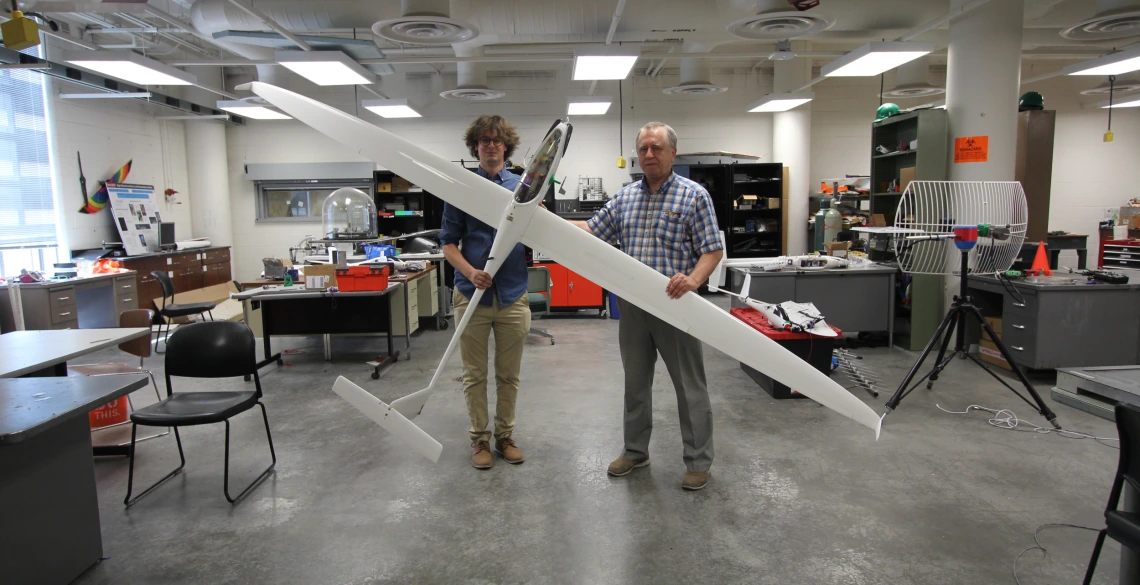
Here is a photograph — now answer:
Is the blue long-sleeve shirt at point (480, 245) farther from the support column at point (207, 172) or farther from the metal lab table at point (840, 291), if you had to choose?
the support column at point (207, 172)

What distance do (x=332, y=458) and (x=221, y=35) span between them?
4.46 m

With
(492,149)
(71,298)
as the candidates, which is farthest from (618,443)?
(71,298)

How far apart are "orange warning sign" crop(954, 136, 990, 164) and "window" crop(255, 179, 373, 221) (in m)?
7.68

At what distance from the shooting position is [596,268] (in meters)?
1.71

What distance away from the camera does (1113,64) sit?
488cm

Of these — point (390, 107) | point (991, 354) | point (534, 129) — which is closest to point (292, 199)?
point (390, 107)

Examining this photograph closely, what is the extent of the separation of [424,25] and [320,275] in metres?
2.18

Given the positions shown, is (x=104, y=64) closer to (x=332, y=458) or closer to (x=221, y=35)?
(x=221, y=35)

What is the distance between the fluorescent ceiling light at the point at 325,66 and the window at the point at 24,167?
3.04 m

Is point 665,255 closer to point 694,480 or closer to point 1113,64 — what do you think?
point 694,480

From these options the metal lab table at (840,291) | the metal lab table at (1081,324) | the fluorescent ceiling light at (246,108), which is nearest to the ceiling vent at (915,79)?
the metal lab table at (840,291)

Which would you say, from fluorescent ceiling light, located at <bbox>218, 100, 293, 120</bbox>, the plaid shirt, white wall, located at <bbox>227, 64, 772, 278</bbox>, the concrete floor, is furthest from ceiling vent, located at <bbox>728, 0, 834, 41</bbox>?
fluorescent ceiling light, located at <bbox>218, 100, 293, 120</bbox>

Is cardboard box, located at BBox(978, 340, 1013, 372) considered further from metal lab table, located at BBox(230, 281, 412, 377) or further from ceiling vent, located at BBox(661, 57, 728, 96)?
metal lab table, located at BBox(230, 281, 412, 377)

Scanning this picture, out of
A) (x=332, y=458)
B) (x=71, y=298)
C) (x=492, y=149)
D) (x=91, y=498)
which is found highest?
(x=492, y=149)
